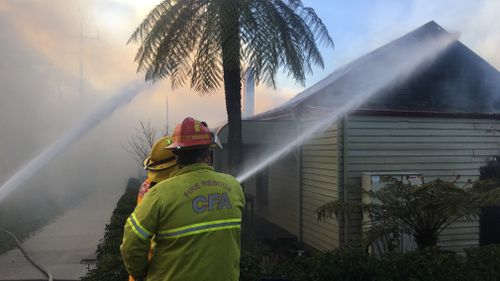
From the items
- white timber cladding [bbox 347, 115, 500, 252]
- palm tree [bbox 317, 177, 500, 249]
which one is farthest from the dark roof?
palm tree [bbox 317, 177, 500, 249]

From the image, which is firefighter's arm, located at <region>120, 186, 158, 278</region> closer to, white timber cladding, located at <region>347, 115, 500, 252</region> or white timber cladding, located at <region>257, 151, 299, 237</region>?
white timber cladding, located at <region>347, 115, 500, 252</region>

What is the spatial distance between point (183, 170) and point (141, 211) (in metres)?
0.33

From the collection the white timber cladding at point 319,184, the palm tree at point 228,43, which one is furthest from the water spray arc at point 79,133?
the white timber cladding at point 319,184

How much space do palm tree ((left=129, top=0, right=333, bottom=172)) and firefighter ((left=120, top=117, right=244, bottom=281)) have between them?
4348 mm

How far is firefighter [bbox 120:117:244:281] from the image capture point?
2240mm

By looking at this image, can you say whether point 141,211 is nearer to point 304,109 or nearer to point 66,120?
point 304,109

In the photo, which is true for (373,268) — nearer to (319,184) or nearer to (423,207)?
(423,207)

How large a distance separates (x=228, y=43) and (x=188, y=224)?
4.73 m

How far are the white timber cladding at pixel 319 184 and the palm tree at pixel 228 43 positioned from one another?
1.54 metres

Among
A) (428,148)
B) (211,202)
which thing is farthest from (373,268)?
(428,148)

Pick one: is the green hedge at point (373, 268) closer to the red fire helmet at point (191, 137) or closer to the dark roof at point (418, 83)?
the red fire helmet at point (191, 137)

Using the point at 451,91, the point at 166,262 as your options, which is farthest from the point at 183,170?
the point at 451,91

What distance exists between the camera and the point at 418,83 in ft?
31.7

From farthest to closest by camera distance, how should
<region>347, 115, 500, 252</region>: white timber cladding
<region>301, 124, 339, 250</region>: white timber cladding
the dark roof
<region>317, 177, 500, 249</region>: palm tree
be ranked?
the dark roof, <region>301, 124, 339, 250</region>: white timber cladding, <region>347, 115, 500, 252</region>: white timber cladding, <region>317, 177, 500, 249</region>: palm tree
